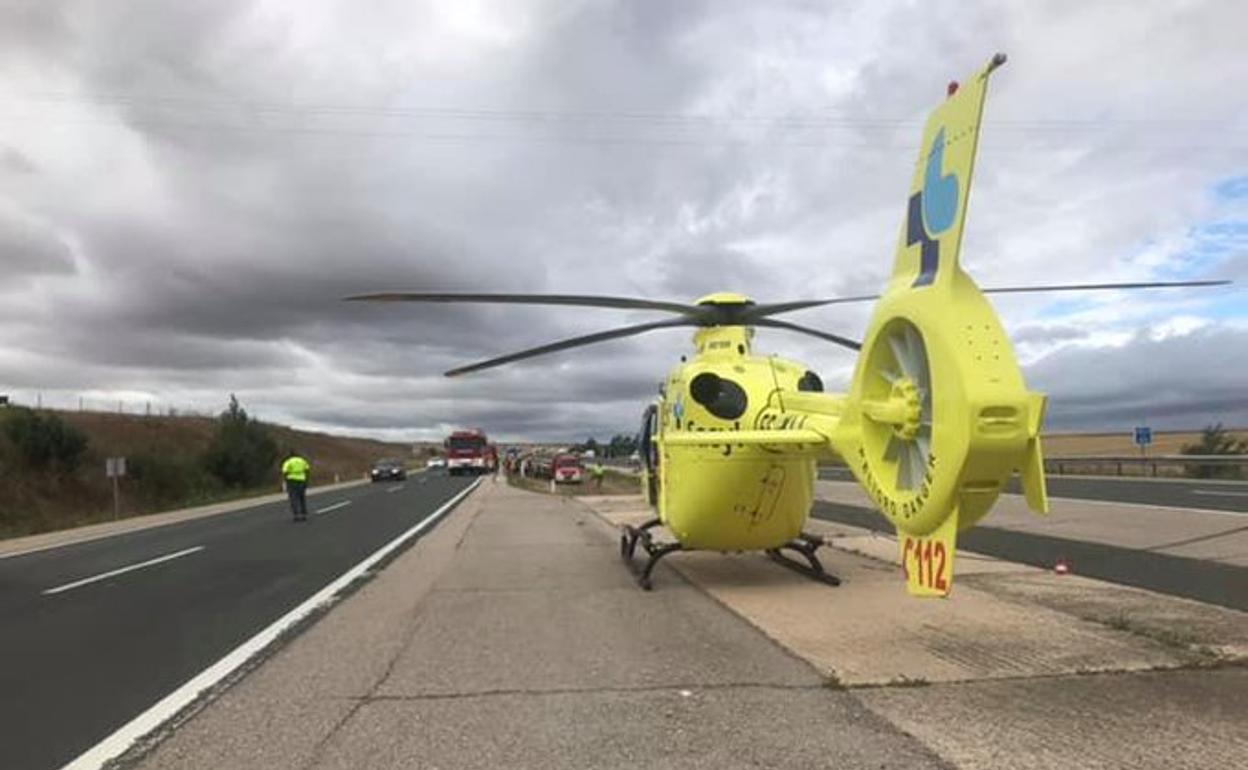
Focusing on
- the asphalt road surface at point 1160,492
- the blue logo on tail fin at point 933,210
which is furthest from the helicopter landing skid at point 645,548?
the asphalt road surface at point 1160,492

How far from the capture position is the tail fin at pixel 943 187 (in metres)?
6.34

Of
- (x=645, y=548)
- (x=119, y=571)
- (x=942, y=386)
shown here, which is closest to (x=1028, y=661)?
(x=942, y=386)

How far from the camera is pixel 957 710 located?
668 centimetres

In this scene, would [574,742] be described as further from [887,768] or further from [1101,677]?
[1101,677]

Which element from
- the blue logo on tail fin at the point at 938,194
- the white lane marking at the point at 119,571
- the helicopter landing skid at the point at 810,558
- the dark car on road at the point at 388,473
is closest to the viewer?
the blue logo on tail fin at the point at 938,194

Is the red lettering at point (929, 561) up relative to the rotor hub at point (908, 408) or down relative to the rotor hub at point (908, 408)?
down

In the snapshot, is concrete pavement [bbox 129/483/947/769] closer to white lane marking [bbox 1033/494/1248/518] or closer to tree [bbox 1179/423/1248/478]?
white lane marking [bbox 1033/494/1248/518]

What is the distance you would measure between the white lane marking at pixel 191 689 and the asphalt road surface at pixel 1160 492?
16797 millimetres

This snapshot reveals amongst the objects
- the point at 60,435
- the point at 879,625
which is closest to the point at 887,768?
the point at 879,625

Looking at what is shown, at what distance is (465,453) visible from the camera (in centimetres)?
8044

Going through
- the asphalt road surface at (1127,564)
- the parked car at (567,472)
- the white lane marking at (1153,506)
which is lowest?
the asphalt road surface at (1127,564)

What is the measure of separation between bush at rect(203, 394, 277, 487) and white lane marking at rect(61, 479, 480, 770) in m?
53.5

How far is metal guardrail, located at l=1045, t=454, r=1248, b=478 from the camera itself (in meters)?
34.1

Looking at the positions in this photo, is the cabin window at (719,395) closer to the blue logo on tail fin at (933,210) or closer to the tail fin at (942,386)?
the tail fin at (942,386)
